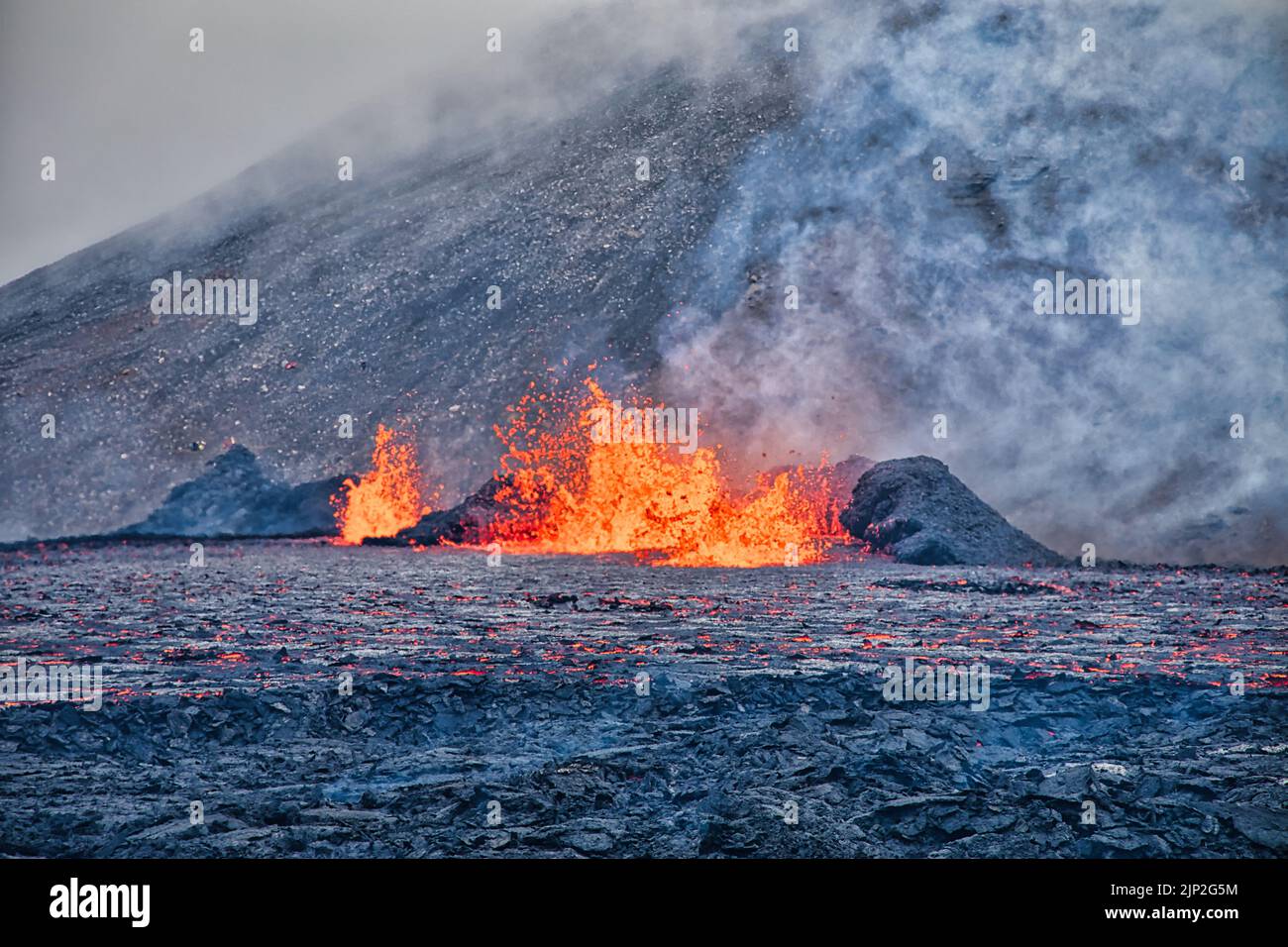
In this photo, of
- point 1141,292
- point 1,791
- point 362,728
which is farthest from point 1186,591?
point 1141,292

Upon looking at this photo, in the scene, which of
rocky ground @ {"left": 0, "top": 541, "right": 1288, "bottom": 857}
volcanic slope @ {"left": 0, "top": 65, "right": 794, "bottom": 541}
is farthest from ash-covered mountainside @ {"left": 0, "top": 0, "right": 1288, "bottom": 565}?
rocky ground @ {"left": 0, "top": 541, "right": 1288, "bottom": 857}

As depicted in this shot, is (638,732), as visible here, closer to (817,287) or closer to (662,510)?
(662,510)

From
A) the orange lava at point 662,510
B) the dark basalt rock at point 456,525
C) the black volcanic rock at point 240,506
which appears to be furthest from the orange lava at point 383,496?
the orange lava at point 662,510

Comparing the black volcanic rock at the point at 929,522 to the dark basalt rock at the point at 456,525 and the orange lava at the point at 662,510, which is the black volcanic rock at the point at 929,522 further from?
the dark basalt rock at the point at 456,525
